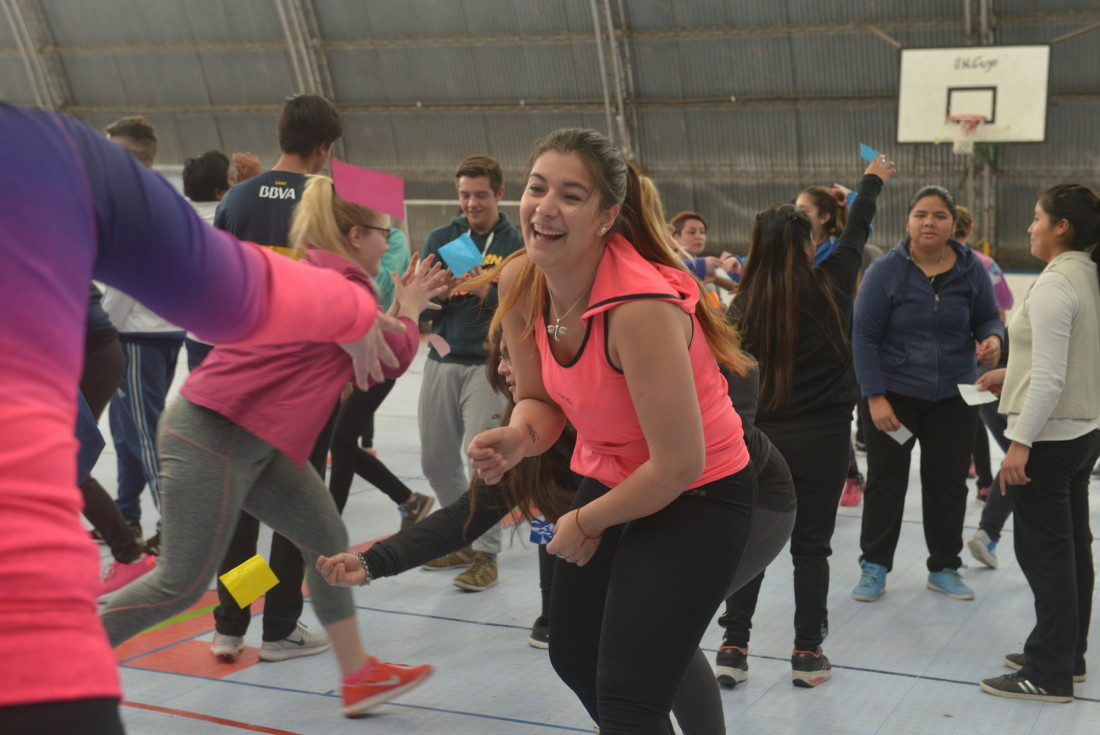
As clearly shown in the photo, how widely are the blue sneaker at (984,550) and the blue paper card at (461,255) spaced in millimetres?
2335

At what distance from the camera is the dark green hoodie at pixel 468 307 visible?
4531 millimetres

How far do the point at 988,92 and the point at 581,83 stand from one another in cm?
528

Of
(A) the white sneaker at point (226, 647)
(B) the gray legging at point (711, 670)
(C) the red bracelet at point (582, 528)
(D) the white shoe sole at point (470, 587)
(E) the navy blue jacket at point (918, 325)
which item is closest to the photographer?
(C) the red bracelet at point (582, 528)

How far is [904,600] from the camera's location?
4.13m

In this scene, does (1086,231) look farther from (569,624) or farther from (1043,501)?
(569,624)

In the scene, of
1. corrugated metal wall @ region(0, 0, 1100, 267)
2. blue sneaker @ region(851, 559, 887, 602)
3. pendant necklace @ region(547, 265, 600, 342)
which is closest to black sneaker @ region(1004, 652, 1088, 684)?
blue sneaker @ region(851, 559, 887, 602)

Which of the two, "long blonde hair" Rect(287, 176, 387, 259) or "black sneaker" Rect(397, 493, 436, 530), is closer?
"long blonde hair" Rect(287, 176, 387, 259)

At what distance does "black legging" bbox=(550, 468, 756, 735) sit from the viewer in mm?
1894

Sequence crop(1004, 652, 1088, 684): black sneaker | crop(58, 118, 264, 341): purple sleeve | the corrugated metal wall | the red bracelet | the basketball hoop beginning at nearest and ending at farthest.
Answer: crop(58, 118, 264, 341): purple sleeve
the red bracelet
crop(1004, 652, 1088, 684): black sneaker
the basketball hoop
the corrugated metal wall

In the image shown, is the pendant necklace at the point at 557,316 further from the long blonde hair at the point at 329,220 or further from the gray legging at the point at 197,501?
the gray legging at the point at 197,501

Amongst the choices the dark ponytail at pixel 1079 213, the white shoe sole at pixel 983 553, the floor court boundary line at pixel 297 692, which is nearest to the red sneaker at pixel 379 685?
the floor court boundary line at pixel 297 692

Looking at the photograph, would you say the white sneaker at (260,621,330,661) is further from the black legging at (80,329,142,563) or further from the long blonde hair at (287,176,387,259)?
the long blonde hair at (287,176,387,259)

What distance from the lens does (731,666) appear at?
333 cm

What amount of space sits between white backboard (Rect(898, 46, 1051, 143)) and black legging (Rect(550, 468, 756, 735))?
11.1 meters
